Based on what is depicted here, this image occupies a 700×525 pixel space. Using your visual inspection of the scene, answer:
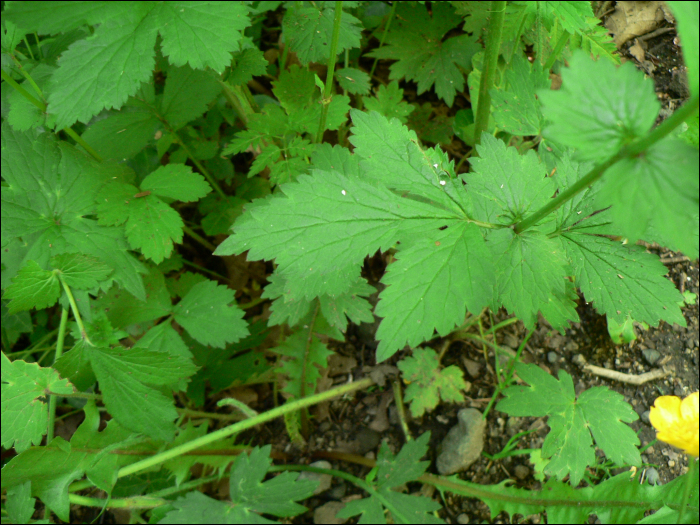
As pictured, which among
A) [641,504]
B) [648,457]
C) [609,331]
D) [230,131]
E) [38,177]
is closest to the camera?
[641,504]

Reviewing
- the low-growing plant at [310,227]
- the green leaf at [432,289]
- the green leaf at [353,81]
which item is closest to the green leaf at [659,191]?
the low-growing plant at [310,227]

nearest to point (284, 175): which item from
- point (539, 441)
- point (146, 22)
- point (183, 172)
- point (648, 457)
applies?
point (183, 172)

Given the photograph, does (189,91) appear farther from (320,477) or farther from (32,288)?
(320,477)

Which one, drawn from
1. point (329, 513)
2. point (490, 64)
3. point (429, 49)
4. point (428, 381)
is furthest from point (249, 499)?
point (429, 49)

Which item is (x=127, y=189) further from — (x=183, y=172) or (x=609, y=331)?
(x=609, y=331)

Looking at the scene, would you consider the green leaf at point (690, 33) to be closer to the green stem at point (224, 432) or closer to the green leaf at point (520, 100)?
the green leaf at point (520, 100)
